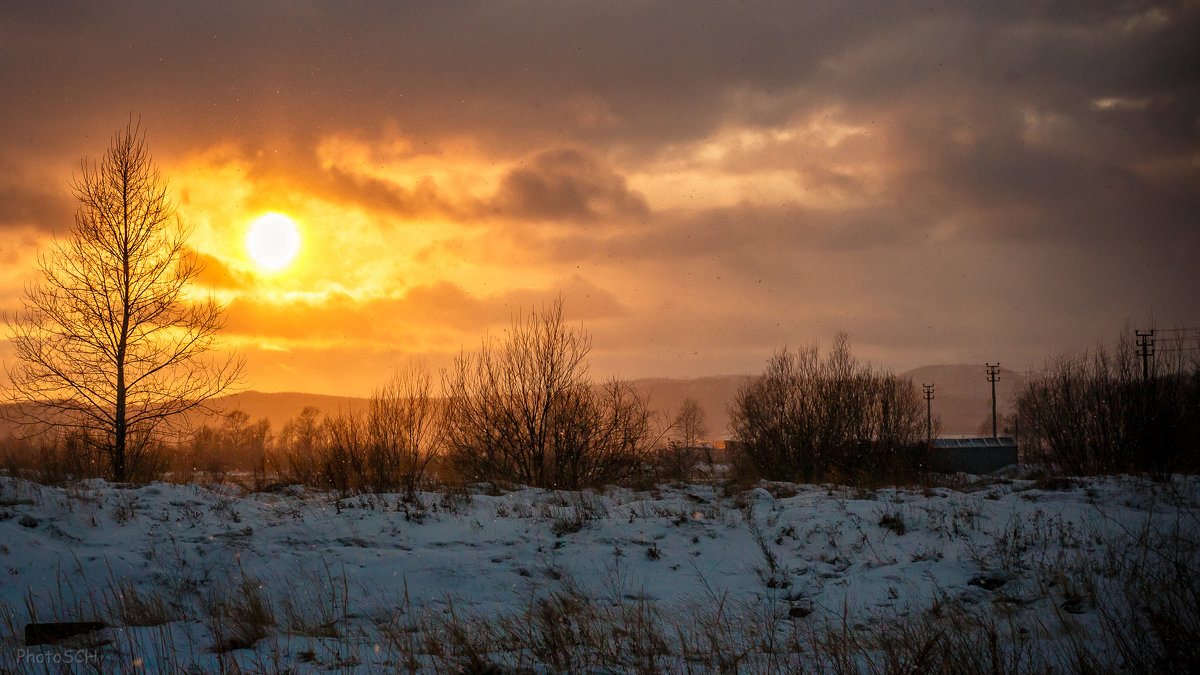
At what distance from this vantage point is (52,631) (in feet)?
18.7

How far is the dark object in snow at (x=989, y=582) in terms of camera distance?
25.9 ft

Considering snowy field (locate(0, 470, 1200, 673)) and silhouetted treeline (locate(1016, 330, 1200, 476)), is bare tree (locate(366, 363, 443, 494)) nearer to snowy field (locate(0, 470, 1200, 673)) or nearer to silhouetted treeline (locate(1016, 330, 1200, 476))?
snowy field (locate(0, 470, 1200, 673))

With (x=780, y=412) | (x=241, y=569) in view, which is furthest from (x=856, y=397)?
(x=241, y=569)

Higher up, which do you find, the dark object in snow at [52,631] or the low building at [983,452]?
the dark object in snow at [52,631]

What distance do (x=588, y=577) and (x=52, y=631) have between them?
5413mm

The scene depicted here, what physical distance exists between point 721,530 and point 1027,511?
494 centimetres

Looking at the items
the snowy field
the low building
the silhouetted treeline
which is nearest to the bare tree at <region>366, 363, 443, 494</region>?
the snowy field

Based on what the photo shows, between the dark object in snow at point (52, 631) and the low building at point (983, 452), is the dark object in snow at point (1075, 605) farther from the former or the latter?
the low building at point (983, 452)

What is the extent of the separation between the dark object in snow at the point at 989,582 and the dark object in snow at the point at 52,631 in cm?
911

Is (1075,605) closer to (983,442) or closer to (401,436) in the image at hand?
(401,436)

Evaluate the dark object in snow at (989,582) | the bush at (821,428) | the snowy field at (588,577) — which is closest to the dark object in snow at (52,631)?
the snowy field at (588,577)

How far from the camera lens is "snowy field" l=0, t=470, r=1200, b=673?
5.53 meters

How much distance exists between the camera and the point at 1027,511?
10680 mm

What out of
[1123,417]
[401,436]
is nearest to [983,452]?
[1123,417]
